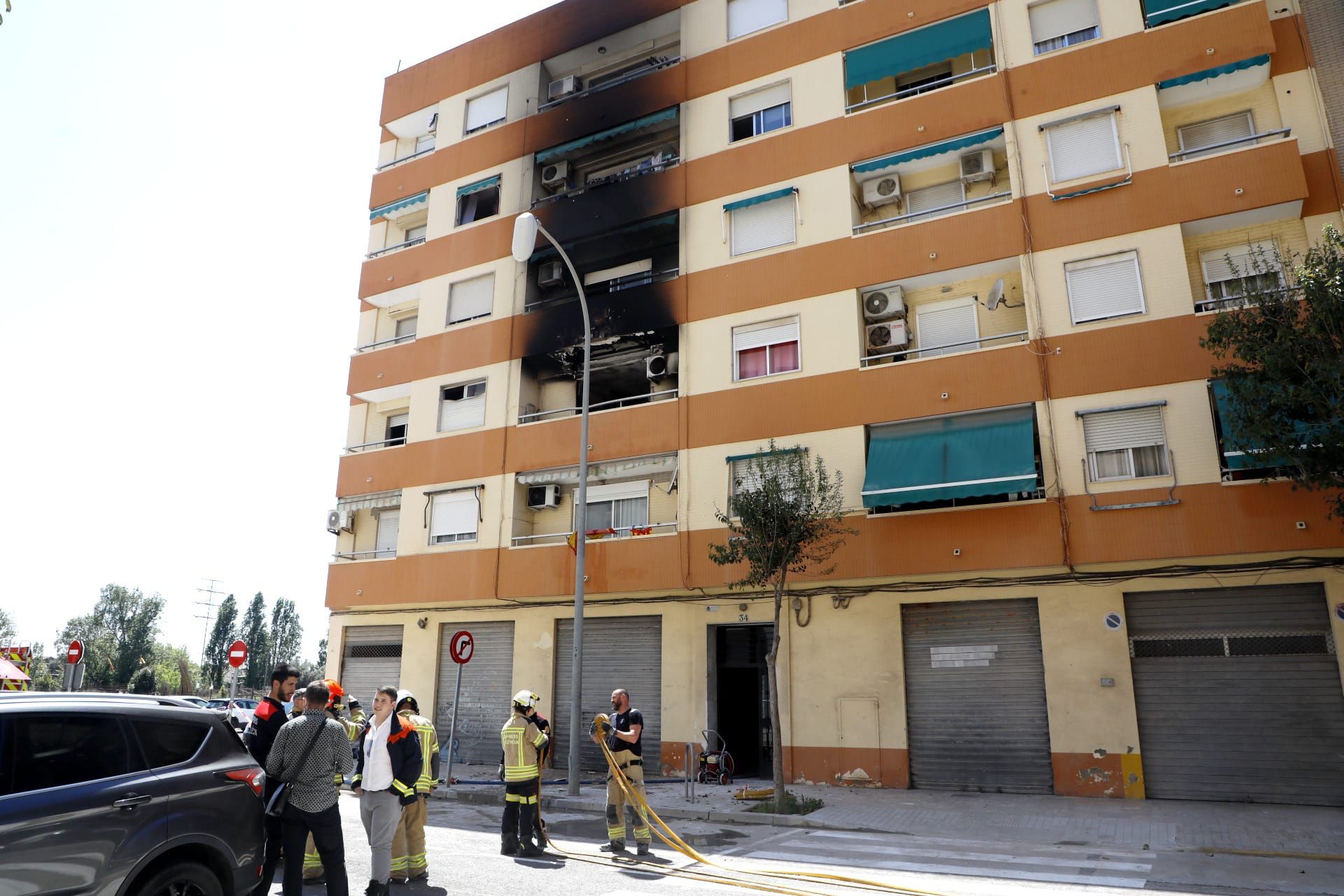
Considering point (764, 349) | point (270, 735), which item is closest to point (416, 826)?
point (270, 735)

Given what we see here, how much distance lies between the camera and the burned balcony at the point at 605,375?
65.4 ft

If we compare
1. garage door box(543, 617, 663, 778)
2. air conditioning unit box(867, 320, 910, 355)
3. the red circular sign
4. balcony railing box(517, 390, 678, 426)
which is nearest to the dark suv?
the red circular sign

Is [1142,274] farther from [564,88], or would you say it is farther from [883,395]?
[564,88]

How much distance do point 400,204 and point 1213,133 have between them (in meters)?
20.0

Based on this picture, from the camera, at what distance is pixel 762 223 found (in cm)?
1877

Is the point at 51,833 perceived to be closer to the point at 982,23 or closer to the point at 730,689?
the point at 730,689

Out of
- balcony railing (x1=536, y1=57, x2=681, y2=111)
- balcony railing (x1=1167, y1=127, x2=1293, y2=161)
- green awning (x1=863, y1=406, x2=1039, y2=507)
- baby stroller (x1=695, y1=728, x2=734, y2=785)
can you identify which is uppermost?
balcony railing (x1=536, y1=57, x2=681, y2=111)

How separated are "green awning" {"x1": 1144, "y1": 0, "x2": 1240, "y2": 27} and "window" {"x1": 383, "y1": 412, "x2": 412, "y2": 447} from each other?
1927 cm

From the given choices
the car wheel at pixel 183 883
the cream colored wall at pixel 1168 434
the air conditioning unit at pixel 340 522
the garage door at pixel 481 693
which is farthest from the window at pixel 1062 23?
the air conditioning unit at pixel 340 522

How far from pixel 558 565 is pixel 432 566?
3738 mm

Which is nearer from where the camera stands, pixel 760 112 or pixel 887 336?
pixel 887 336

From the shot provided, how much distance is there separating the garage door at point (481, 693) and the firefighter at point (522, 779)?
407 inches

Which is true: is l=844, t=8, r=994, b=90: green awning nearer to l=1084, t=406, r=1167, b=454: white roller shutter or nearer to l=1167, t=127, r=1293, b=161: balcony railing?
l=1167, t=127, r=1293, b=161: balcony railing

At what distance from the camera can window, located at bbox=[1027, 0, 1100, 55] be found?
16.4 meters
